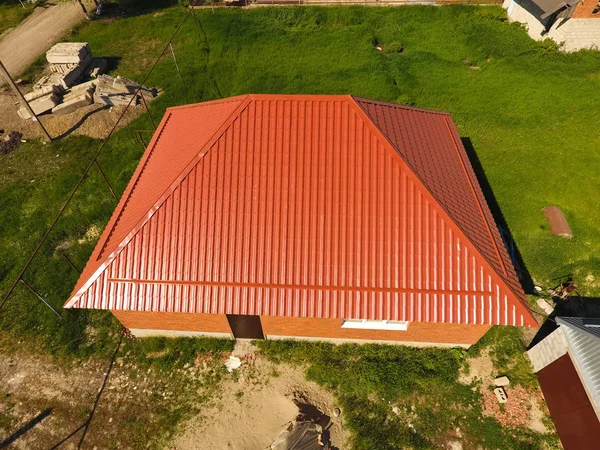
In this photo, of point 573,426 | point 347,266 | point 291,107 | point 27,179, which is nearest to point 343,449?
point 347,266

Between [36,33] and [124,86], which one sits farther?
[36,33]

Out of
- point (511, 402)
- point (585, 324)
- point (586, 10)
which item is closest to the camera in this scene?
point (585, 324)

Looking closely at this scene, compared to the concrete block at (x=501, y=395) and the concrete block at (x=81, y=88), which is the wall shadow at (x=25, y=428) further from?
the concrete block at (x=81, y=88)

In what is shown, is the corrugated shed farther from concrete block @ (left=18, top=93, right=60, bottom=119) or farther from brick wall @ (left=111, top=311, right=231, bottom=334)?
concrete block @ (left=18, top=93, right=60, bottom=119)

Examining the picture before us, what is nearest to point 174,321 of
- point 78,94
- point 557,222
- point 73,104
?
point 73,104

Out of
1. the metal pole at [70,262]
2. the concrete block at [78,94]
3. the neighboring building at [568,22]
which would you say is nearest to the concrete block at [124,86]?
the concrete block at [78,94]

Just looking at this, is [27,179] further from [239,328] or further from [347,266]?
[347,266]

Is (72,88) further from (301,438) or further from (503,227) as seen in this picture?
(503,227)
